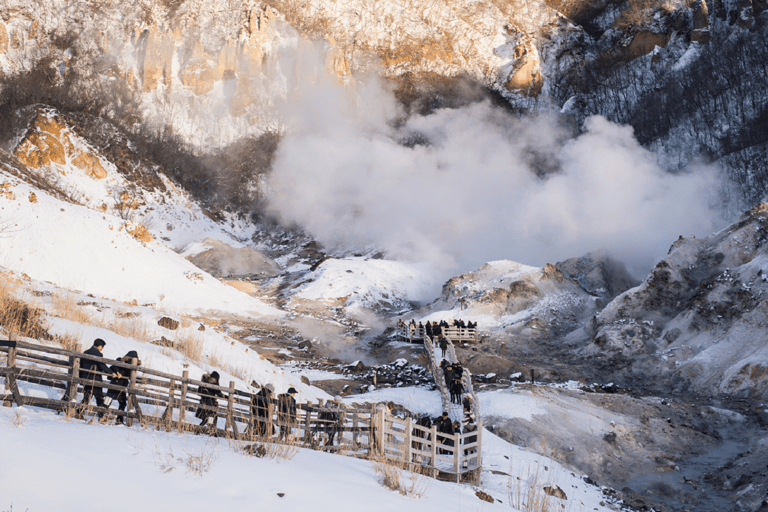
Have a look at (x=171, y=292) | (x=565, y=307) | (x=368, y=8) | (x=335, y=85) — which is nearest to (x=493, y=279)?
(x=565, y=307)

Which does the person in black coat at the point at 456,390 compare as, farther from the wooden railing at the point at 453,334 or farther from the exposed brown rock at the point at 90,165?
the exposed brown rock at the point at 90,165

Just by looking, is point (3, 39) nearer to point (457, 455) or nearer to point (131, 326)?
point (131, 326)

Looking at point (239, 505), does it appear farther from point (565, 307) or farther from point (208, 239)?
point (208, 239)

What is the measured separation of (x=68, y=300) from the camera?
1684cm

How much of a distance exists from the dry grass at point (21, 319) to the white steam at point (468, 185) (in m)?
56.2

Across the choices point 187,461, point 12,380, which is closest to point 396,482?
point 187,461

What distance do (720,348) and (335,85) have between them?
284 feet

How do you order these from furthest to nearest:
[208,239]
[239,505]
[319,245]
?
[319,245] < [208,239] < [239,505]

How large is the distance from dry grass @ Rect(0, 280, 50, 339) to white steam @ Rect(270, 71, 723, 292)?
56.2 m

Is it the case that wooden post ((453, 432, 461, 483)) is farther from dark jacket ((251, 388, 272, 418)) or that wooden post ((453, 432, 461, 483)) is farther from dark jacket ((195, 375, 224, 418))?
dark jacket ((195, 375, 224, 418))

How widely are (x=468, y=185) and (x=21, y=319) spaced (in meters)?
76.8

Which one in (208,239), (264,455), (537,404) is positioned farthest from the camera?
(208,239)

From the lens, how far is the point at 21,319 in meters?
12.5

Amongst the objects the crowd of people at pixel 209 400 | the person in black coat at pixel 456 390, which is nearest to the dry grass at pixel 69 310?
the crowd of people at pixel 209 400
